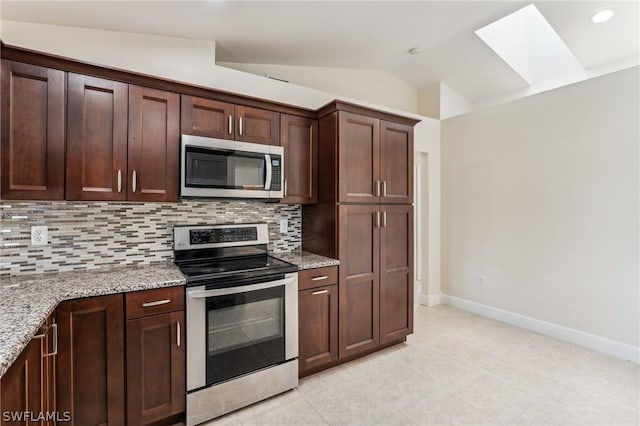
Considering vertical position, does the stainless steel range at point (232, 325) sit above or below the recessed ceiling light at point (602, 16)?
below

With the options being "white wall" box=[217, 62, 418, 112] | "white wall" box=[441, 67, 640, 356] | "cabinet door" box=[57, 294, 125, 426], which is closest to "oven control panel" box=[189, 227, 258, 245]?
"cabinet door" box=[57, 294, 125, 426]

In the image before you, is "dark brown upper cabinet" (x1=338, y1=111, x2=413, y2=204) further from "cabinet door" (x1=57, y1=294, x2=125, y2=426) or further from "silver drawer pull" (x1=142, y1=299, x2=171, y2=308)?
"cabinet door" (x1=57, y1=294, x2=125, y2=426)

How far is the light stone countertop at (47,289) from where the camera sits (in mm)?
1106

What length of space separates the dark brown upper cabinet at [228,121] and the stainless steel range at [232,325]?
758 millimetres

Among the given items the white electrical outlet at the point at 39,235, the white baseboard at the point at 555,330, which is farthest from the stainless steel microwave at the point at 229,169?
the white baseboard at the point at 555,330

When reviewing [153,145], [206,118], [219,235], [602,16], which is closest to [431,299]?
[219,235]

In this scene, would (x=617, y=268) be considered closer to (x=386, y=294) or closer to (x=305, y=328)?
(x=386, y=294)

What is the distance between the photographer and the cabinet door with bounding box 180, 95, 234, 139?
2.20 m

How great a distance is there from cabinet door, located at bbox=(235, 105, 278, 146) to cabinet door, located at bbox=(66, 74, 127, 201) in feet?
2.48

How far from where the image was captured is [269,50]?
114 inches

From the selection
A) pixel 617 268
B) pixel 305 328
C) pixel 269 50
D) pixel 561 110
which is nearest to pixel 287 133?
pixel 269 50

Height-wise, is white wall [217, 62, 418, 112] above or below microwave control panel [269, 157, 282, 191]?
above

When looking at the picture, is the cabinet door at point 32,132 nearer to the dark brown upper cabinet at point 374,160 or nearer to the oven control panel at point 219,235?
the oven control panel at point 219,235

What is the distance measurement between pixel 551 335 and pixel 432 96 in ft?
10.8
